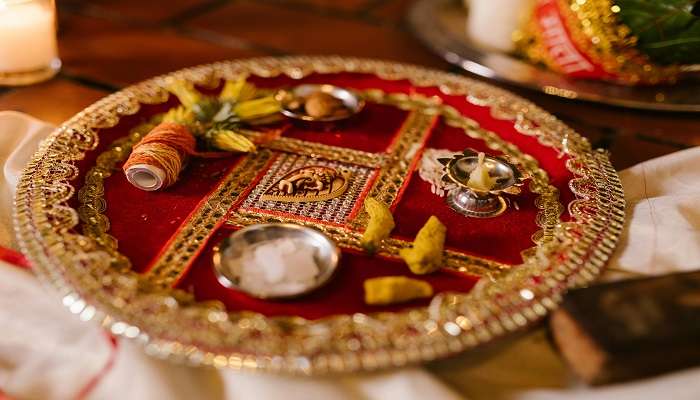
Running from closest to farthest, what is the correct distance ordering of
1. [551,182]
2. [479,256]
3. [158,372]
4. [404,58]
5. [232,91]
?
[158,372] → [479,256] → [551,182] → [232,91] → [404,58]

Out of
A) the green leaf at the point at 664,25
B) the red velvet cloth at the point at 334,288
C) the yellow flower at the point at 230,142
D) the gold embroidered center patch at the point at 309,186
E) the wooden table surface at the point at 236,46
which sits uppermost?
the green leaf at the point at 664,25

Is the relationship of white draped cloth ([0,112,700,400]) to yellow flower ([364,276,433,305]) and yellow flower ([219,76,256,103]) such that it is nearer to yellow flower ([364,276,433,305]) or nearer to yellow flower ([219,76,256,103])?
yellow flower ([364,276,433,305])

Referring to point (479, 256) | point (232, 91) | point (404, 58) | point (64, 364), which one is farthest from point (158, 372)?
point (404, 58)

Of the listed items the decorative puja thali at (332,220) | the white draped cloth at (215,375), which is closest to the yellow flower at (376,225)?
the decorative puja thali at (332,220)

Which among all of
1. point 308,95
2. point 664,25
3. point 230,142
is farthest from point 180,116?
point 664,25

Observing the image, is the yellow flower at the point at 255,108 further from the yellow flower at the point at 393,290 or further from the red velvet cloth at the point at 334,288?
the yellow flower at the point at 393,290

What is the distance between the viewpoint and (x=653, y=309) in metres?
0.47

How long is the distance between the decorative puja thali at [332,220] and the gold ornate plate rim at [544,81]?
101mm

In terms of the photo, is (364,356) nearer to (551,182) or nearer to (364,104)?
(551,182)

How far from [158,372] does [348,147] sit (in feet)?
1.29

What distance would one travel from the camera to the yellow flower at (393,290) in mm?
530

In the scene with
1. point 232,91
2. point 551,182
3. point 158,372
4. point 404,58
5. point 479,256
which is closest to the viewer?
point 158,372

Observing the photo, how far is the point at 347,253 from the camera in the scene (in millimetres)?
603

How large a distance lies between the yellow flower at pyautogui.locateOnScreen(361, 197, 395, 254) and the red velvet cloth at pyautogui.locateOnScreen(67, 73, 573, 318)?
12 millimetres
